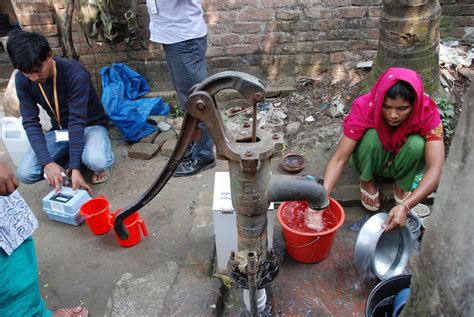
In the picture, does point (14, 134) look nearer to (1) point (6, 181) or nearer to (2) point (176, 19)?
Result: (2) point (176, 19)

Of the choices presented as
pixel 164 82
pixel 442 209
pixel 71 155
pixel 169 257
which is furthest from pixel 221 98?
pixel 442 209

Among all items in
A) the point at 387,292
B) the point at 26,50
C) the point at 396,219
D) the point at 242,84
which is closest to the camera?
the point at 242,84

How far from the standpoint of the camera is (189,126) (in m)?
1.43

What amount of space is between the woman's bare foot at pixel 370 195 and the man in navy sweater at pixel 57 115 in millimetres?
1885

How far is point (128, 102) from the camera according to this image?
367cm

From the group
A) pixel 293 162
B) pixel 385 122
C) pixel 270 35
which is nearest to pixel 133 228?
pixel 293 162

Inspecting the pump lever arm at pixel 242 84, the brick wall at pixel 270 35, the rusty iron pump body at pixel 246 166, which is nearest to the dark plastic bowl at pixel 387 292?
the rusty iron pump body at pixel 246 166

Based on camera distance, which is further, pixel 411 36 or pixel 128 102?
pixel 128 102

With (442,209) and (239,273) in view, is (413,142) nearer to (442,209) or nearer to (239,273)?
(239,273)

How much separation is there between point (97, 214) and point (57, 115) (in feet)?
3.04

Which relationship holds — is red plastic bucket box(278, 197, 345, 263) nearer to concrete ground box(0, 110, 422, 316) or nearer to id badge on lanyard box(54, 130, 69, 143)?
concrete ground box(0, 110, 422, 316)

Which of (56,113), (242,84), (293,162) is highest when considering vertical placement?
(242,84)

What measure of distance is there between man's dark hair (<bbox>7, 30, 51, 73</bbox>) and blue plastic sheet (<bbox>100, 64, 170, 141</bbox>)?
3.45ft

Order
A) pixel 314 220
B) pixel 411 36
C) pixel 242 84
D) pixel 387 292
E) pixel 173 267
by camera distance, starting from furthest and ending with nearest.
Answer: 1. pixel 411 36
2. pixel 173 267
3. pixel 314 220
4. pixel 387 292
5. pixel 242 84
